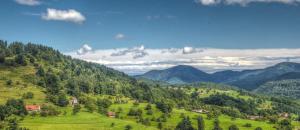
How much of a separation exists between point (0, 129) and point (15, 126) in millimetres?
6825

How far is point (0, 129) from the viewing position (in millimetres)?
198000

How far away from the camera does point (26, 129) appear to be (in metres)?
199

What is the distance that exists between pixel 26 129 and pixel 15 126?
18.5ft

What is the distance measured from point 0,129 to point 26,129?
1198cm

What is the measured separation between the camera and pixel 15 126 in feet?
655
